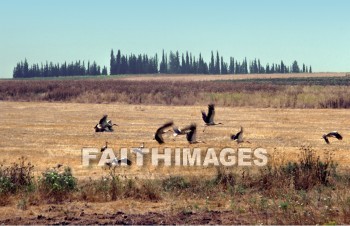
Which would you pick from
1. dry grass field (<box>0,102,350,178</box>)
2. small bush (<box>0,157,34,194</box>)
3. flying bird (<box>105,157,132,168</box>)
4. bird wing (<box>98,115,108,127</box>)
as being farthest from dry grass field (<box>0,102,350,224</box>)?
bird wing (<box>98,115,108,127</box>)

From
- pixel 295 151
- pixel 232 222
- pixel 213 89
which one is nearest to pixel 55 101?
pixel 213 89

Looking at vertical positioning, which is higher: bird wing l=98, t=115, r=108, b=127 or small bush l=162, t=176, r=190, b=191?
bird wing l=98, t=115, r=108, b=127

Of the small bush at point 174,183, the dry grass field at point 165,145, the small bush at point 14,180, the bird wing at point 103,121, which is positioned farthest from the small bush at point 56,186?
the bird wing at point 103,121

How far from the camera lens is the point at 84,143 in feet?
68.1

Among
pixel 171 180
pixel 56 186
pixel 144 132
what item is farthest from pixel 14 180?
pixel 144 132

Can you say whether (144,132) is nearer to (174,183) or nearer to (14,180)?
(174,183)

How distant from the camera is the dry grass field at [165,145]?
34.5 feet

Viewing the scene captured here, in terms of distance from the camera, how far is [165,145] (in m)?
20.0

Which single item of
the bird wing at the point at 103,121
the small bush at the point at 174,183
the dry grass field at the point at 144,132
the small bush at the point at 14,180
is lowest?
the small bush at the point at 174,183

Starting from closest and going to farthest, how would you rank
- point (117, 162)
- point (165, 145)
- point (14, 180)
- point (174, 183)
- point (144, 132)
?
point (14, 180) → point (174, 183) → point (117, 162) → point (165, 145) → point (144, 132)

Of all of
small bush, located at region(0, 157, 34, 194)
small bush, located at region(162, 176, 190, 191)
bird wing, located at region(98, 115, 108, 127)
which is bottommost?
small bush, located at region(162, 176, 190, 191)

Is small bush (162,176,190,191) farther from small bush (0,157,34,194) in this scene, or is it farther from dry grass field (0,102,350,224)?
small bush (0,157,34,194)

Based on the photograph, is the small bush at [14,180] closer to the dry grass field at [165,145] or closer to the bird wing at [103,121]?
the dry grass field at [165,145]

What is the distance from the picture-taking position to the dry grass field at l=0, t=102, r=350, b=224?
1051 centimetres
